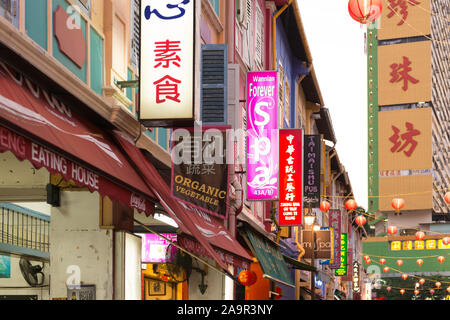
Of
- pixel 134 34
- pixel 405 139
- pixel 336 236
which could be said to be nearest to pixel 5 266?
pixel 134 34

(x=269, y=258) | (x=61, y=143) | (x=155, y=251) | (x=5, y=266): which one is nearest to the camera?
(x=61, y=143)

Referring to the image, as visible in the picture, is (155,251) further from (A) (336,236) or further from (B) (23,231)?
(A) (336,236)

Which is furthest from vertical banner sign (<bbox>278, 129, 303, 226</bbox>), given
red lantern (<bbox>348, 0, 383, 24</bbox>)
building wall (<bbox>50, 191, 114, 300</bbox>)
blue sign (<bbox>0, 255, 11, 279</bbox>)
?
building wall (<bbox>50, 191, 114, 300</bbox>)

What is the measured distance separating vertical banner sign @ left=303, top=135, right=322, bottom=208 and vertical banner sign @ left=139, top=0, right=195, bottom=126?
19648mm

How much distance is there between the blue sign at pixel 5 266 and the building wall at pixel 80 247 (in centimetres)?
100

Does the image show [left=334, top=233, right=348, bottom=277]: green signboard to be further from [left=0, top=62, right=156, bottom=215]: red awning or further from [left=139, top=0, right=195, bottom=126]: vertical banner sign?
[left=0, top=62, right=156, bottom=215]: red awning

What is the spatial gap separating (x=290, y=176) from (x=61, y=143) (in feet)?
53.5

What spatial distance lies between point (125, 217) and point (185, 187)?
1.41 metres

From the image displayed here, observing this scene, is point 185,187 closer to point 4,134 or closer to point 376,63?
point 4,134

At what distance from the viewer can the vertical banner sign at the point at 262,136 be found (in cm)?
1900

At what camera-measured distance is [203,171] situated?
13195 mm

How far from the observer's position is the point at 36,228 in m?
11.3

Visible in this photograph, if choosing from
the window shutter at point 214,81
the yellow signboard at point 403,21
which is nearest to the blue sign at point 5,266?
the window shutter at point 214,81

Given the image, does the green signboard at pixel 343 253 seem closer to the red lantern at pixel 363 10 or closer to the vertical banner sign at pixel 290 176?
the vertical banner sign at pixel 290 176
